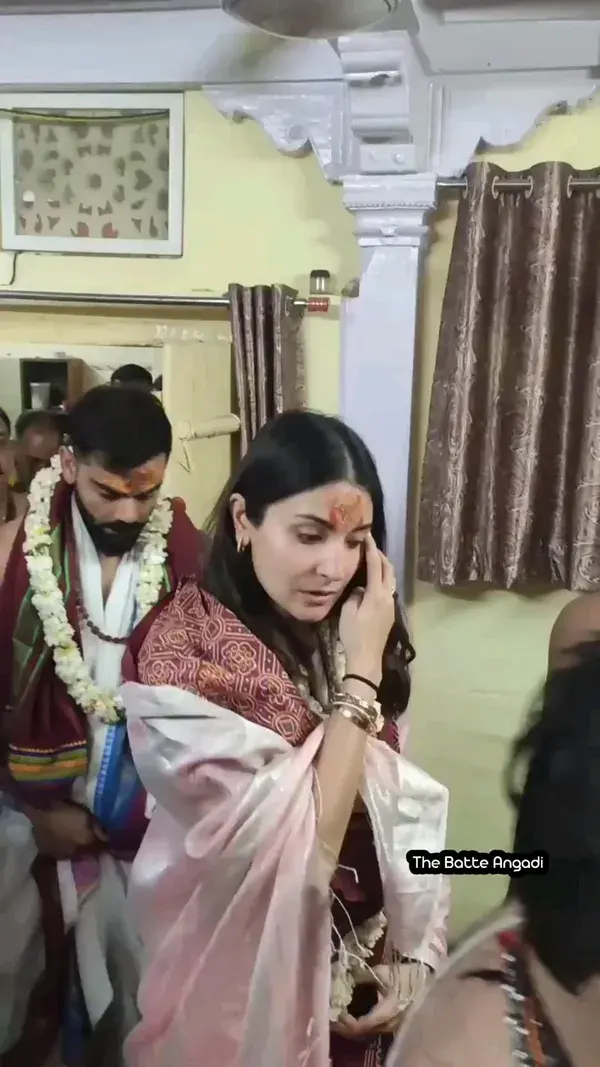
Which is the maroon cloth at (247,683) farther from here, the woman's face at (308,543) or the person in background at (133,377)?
the person in background at (133,377)

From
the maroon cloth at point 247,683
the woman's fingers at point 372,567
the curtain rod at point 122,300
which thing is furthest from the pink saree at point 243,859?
the curtain rod at point 122,300

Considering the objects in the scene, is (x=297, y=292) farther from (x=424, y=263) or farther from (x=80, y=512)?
(x=80, y=512)

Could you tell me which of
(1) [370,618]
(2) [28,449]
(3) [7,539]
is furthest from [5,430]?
(1) [370,618]

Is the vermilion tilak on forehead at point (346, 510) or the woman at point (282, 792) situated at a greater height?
the vermilion tilak on forehead at point (346, 510)

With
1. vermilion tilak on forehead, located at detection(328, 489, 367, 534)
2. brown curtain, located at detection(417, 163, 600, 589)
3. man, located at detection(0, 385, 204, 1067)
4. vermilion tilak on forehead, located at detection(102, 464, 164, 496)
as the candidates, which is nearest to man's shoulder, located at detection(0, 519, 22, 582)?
man, located at detection(0, 385, 204, 1067)

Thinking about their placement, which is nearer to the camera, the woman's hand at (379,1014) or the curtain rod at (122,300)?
the woman's hand at (379,1014)

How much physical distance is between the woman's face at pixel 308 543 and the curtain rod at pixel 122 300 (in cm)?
40

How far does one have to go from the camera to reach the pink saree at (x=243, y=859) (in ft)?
2.66

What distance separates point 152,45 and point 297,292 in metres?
0.38

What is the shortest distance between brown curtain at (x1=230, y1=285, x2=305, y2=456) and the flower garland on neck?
0.78ft

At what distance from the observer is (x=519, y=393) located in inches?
46.1

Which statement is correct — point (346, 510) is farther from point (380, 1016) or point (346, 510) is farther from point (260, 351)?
point (380, 1016)

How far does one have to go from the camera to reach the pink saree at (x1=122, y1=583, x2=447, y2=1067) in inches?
31.9

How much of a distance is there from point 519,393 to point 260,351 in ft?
1.10
